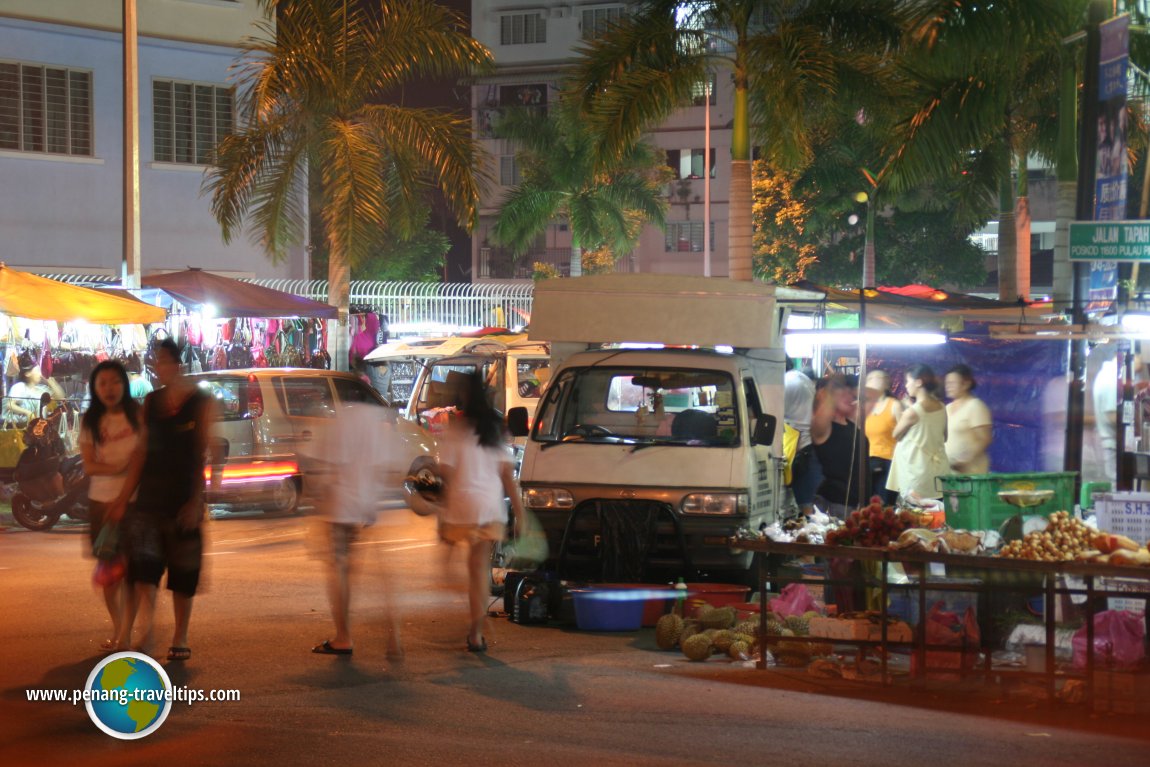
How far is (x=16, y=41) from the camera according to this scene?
28.2m

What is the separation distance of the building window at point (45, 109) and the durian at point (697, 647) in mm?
23616

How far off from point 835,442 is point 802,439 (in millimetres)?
1665

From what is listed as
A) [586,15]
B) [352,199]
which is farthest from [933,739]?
[586,15]

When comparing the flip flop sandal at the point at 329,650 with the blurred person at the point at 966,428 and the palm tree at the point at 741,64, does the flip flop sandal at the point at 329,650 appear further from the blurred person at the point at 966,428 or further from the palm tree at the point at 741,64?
the palm tree at the point at 741,64

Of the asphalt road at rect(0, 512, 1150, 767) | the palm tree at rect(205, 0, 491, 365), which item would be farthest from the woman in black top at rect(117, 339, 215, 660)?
the palm tree at rect(205, 0, 491, 365)

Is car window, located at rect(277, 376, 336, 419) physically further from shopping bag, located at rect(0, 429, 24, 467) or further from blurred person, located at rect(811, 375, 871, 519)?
blurred person, located at rect(811, 375, 871, 519)

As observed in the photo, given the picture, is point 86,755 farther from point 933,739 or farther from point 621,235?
point 621,235

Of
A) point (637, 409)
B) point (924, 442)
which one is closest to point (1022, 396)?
point (924, 442)

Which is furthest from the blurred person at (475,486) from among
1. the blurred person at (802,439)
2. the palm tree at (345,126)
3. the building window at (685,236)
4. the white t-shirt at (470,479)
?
the building window at (685,236)

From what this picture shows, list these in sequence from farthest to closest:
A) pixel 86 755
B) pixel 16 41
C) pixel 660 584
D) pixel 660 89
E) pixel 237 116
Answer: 1. pixel 237 116
2. pixel 16 41
3. pixel 660 89
4. pixel 660 584
5. pixel 86 755

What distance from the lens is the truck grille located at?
34.9ft

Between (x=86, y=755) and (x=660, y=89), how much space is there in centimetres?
1457

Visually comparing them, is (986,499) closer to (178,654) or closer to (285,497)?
(178,654)

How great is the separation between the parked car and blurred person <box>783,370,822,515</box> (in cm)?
549
